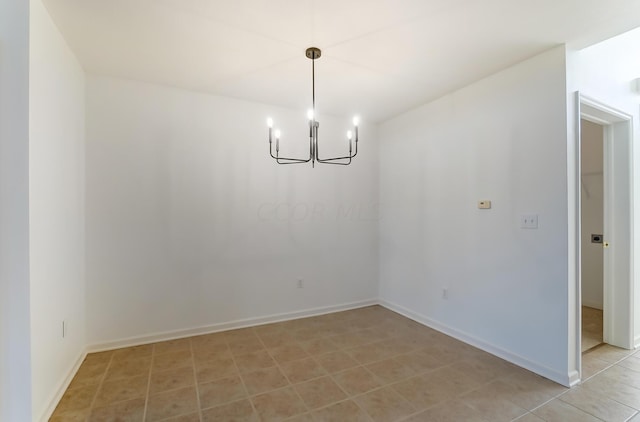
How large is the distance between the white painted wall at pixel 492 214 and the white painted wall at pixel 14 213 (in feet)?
11.2

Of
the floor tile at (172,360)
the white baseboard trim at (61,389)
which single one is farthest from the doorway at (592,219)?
the white baseboard trim at (61,389)

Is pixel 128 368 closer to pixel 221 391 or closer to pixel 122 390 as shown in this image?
pixel 122 390

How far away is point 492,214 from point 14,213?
350cm

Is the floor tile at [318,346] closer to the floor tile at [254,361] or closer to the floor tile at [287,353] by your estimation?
the floor tile at [287,353]

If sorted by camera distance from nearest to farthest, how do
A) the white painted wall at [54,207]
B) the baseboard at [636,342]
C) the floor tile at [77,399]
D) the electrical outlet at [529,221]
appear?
the white painted wall at [54,207]
the floor tile at [77,399]
the electrical outlet at [529,221]
the baseboard at [636,342]

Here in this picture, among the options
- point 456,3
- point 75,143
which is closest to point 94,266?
point 75,143

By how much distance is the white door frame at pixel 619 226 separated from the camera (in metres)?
2.71

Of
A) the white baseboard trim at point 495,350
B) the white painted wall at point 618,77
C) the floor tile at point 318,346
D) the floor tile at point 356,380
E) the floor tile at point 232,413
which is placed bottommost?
the floor tile at point 318,346

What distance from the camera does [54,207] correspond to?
206 cm

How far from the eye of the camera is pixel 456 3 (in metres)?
1.85

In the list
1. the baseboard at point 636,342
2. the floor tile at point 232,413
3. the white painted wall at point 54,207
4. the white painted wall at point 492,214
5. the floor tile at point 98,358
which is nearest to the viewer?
the white painted wall at point 54,207

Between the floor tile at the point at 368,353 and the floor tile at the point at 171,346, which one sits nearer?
the floor tile at the point at 368,353

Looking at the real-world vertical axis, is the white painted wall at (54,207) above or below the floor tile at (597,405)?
above

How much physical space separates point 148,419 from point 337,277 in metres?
2.51
